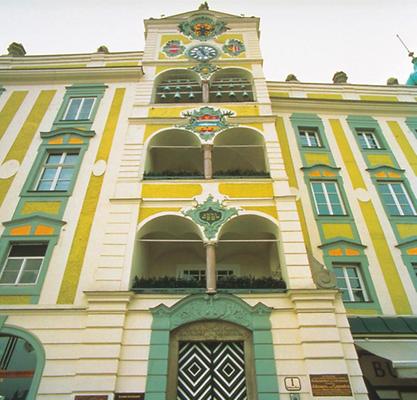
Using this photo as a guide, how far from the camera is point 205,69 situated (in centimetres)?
1838

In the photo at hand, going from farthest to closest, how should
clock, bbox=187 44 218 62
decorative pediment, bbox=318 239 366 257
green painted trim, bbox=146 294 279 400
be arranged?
clock, bbox=187 44 218 62
decorative pediment, bbox=318 239 366 257
green painted trim, bbox=146 294 279 400

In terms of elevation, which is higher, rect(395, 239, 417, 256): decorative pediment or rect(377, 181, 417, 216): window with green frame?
rect(377, 181, 417, 216): window with green frame

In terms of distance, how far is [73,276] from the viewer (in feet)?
34.0

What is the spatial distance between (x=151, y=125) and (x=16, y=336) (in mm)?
9460

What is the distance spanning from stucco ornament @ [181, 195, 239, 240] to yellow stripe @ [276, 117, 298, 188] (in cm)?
451

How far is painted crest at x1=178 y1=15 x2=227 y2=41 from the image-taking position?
21062 mm

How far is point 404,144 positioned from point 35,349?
706 inches

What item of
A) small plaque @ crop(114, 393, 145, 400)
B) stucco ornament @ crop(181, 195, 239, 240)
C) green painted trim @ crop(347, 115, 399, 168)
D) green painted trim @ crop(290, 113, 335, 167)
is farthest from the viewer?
green painted trim @ crop(347, 115, 399, 168)

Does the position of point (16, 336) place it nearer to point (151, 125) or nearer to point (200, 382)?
point (200, 382)

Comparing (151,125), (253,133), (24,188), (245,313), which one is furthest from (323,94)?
(24,188)

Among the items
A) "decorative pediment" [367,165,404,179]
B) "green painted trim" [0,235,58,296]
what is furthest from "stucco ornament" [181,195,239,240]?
"decorative pediment" [367,165,404,179]

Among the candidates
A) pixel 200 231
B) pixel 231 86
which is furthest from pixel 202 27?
pixel 200 231

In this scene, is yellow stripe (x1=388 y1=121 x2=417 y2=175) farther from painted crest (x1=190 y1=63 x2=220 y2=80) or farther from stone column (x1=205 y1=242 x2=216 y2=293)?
stone column (x1=205 y1=242 x2=216 y2=293)

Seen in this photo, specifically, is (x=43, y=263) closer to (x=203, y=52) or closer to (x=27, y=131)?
(x=27, y=131)
